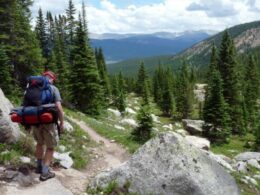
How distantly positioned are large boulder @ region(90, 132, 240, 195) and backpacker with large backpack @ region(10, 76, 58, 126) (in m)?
2.90

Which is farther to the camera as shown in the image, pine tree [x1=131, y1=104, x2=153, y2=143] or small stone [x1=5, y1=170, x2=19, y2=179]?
pine tree [x1=131, y1=104, x2=153, y2=143]

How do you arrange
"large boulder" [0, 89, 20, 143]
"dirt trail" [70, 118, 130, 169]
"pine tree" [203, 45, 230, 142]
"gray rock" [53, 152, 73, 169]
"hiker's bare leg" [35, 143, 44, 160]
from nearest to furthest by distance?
"hiker's bare leg" [35, 143, 44, 160] < "large boulder" [0, 89, 20, 143] < "gray rock" [53, 152, 73, 169] < "dirt trail" [70, 118, 130, 169] < "pine tree" [203, 45, 230, 142]

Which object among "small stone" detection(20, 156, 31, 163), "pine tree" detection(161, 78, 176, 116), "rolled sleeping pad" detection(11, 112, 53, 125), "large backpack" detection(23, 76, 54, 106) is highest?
"large backpack" detection(23, 76, 54, 106)

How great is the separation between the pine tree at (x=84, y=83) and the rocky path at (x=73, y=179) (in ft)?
69.9

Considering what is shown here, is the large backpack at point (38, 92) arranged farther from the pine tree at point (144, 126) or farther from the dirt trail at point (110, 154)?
the pine tree at point (144, 126)

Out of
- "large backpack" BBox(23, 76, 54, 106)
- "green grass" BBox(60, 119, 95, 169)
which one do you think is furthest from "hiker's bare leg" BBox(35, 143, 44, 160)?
"green grass" BBox(60, 119, 95, 169)

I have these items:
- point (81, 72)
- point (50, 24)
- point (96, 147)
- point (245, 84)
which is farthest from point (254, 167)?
point (50, 24)

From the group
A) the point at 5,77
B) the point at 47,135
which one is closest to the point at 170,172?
the point at 47,135

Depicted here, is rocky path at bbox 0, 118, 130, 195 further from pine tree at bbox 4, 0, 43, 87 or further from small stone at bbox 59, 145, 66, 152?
pine tree at bbox 4, 0, 43, 87

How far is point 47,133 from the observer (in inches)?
417

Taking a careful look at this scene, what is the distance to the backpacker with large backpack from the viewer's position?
10.1 m

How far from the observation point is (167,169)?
36.9 ft

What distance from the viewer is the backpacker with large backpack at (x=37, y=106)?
1011cm

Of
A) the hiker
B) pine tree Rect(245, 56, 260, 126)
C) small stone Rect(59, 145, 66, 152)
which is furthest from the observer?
pine tree Rect(245, 56, 260, 126)
